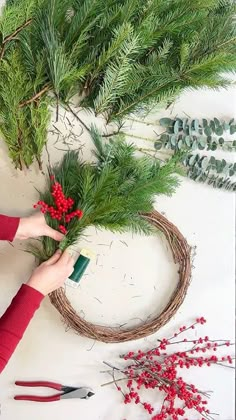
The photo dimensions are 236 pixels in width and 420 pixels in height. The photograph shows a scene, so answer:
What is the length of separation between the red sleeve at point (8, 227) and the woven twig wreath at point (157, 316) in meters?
0.25

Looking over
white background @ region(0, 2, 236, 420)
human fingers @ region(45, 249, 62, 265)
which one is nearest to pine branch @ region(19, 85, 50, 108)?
white background @ region(0, 2, 236, 420)

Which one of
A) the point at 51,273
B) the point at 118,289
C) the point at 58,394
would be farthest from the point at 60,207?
the point at 58,394

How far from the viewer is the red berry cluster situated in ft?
4.20

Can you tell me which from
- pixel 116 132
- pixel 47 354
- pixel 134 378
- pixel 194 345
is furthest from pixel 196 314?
pixel 116 132

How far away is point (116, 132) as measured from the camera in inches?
57.7

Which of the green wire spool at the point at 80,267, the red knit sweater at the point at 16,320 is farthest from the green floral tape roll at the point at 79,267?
the red knit sweater at the point at 16,320

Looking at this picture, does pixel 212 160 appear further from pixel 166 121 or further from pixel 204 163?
pixel 166 121

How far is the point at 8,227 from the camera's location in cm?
129

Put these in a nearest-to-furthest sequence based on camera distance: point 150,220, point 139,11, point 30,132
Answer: point 139,11
point 30,132
point 150,220

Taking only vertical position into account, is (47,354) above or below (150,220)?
below

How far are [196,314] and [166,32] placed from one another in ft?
3.15

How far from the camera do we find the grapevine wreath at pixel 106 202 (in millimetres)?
1269

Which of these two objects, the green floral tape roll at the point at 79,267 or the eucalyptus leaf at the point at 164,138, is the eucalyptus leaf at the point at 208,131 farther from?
the green floral tape roll at the point at 79,267

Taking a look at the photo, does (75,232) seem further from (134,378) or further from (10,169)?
(134,378)
